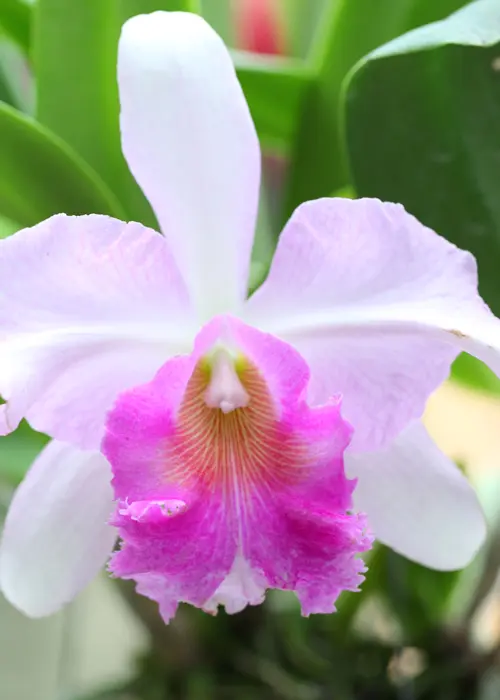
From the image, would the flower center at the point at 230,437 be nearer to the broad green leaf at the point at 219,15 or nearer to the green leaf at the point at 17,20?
the green leaf at the point at 17,20

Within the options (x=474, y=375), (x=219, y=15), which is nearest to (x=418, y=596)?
(x=474, y=375)

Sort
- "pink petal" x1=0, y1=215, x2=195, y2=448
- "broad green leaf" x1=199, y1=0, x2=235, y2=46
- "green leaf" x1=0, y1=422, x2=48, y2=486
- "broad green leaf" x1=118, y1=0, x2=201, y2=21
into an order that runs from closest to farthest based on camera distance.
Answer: "pink petal" x1=0, y1=215, x2=195, y2=448, "broad green leaf" x1=118, y1=0, x2=201, y2=21, "green leaf" x1=0, y1=422, x2=48, y2=486, "broad green leaf" x1=199, y1=0, x2=235, y2=46

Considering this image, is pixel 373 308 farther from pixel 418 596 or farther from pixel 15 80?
pixel 418 596

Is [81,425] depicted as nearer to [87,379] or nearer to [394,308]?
[87,379]

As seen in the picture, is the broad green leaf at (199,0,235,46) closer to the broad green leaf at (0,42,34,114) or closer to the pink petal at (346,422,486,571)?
the broad green leaf at (0,42,34,114)

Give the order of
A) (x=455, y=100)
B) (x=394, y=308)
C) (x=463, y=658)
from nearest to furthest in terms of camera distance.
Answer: (x=394, y=308) < (x=455, y=100) < (x=463, y=658)

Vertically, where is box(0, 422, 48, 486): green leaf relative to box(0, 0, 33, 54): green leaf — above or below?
below

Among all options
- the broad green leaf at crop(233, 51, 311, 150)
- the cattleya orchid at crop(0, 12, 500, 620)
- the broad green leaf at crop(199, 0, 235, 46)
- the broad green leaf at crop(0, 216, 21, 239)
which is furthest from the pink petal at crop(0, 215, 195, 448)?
the broad green leaf at crop(199, 0, 235, 46)

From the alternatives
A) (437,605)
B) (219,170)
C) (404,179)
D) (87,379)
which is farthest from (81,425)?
(437,605)
